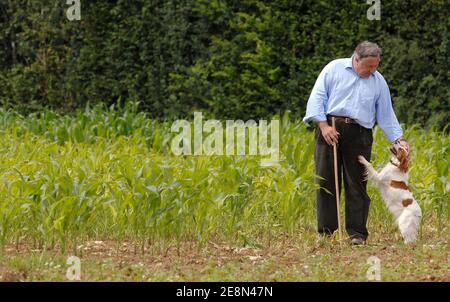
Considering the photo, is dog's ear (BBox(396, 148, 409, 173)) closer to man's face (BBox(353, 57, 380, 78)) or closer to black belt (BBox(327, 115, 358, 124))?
black belt (BBox(327, 115, 358, 124))

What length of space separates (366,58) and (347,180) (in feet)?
3.36

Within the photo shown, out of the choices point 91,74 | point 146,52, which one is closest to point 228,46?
point 146,52

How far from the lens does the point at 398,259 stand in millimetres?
7812

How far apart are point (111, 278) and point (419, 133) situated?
6318 millimetres

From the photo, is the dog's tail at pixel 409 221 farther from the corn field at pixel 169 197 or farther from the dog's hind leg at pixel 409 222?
the corn field at pixel 169 197

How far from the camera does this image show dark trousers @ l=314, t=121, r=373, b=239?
837cm

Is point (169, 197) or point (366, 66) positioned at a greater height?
point (366, 66)

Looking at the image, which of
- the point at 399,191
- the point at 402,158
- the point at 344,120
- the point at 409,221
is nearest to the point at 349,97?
the point at 344,120

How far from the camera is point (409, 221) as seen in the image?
8227 mm

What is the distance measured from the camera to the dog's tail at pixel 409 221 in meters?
8.21

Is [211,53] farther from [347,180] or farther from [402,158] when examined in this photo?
[402,158]

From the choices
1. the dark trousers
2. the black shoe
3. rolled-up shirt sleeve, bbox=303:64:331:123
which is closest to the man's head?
rolled-up shirt sleeve, bbox=303:64:331:123

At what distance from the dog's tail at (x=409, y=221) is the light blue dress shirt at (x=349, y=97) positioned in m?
0.59

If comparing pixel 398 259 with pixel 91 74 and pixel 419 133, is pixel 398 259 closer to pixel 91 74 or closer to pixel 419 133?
pixel 419 133
